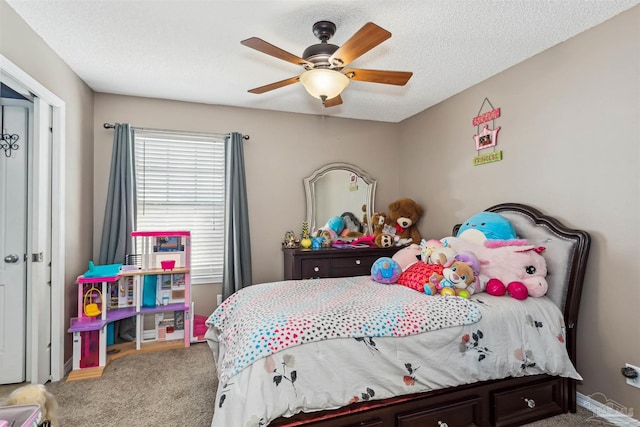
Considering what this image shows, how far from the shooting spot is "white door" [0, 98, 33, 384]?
246cm

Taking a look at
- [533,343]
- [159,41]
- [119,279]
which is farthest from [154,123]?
[533,343]

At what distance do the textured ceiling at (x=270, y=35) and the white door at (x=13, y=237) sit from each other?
0.67 meters

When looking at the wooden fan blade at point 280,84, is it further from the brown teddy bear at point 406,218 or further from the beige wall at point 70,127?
the brown teddy bear at point 406,218

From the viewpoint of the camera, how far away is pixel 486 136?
9.87 feet

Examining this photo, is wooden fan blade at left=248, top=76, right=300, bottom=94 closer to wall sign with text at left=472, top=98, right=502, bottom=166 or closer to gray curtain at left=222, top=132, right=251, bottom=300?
gray curtain at left=222, top=132, right=251, bottom=300

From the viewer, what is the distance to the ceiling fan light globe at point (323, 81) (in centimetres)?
204

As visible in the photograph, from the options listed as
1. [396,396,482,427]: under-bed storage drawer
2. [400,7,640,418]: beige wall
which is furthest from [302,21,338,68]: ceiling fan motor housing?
[396,396,482,427]: under-bed storage drawer

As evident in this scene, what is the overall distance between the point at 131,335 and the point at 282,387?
256cm

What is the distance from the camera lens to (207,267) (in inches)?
144

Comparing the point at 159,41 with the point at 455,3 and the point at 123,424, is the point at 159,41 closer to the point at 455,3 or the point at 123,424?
the point at 455,3

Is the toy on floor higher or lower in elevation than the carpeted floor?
higher

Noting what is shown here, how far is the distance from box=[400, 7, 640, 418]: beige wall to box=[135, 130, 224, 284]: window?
291 cm

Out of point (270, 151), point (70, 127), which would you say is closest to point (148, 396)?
point (70, 127)

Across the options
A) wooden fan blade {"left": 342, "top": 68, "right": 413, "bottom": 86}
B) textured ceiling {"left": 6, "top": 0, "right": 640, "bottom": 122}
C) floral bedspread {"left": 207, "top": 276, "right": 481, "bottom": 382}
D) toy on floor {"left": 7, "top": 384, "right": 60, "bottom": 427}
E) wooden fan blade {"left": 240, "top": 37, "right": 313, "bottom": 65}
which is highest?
textured ceiling {"left": 6, "top": 0, "right": 640, "bottom": 122}
